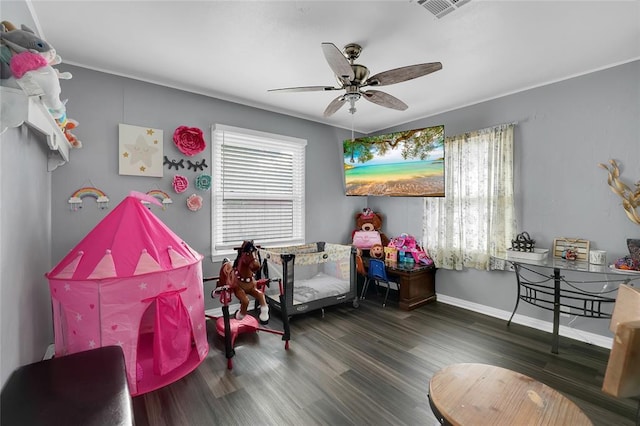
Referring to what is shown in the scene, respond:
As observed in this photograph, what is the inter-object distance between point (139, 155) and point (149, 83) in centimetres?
76

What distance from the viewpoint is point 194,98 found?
3.09 m

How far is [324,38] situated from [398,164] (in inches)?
77.5

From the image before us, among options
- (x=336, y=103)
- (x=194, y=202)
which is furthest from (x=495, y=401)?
(x=194, y=202)

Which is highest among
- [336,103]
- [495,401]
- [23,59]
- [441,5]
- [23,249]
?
[441,5]

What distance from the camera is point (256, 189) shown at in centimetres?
358

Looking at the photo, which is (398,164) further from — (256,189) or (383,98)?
(256,189)

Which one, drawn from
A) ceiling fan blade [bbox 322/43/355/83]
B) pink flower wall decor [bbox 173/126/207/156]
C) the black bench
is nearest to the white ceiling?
ceiling fan blade [bbox 322/43/355/83]

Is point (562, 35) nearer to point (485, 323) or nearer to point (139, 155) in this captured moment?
point (485, 323)

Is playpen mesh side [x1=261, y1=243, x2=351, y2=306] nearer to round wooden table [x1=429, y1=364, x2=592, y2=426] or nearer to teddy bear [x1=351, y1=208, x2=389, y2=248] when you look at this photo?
teddy bear [x1=351, y1=208, x2=389, y2=248]

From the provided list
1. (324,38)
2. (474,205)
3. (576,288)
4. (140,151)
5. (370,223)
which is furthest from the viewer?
(370,223)

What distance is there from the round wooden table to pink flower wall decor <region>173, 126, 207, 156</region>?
117 inches

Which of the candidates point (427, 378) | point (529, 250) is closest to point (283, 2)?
Result: point (427, 378)

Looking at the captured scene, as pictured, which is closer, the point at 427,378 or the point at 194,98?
the point at 427,378

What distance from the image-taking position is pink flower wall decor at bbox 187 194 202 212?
3.00m
